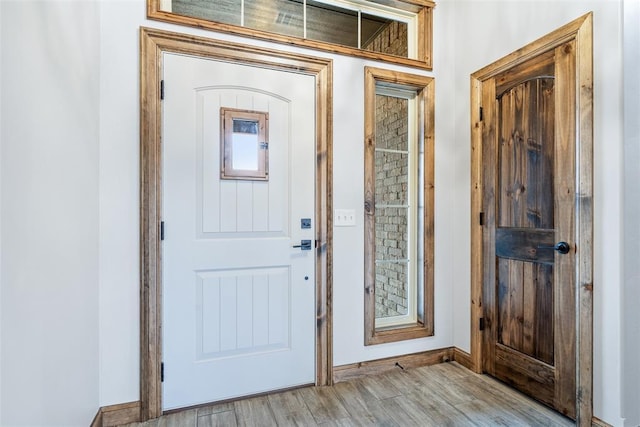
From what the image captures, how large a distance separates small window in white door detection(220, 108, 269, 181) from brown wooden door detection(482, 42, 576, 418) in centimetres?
156

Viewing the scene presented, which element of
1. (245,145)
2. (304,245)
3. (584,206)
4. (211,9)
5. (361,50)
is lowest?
(304,245)

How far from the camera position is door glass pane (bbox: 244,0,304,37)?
86.8 inches

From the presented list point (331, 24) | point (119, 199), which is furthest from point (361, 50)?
point (119, 199)

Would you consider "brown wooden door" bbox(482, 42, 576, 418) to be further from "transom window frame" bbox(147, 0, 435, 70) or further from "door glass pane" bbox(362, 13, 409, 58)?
"door glass pane" bbox(362, 13, 409, 58)

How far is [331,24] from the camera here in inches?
94.3

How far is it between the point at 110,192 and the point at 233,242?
725 millimetres

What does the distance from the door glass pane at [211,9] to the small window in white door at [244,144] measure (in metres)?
0.59

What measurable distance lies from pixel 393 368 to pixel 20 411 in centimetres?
210

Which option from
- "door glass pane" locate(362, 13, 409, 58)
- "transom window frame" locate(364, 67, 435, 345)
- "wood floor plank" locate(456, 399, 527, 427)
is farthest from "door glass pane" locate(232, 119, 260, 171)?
"wood floor plank" locate(456, 399, 527, 427)

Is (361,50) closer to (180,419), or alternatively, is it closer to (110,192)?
(110,192)

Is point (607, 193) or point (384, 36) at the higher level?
point (384, 36)

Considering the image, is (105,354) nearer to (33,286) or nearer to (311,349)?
(33,286)

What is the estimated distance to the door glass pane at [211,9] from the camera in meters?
2.06

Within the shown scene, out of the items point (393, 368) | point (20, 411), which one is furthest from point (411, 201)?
point (20, 411)
